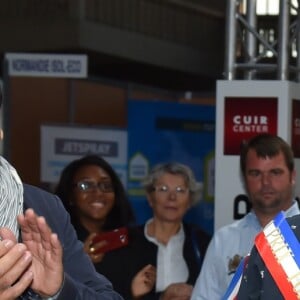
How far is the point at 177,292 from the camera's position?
18.1 ft

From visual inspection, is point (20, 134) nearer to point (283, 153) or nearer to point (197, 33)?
point (197, 33)

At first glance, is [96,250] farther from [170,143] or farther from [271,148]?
[170,143]

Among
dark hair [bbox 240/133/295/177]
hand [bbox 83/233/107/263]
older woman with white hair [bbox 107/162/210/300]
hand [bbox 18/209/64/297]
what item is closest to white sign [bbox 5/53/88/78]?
older woman with white hair [bbox 107/162/210/300]

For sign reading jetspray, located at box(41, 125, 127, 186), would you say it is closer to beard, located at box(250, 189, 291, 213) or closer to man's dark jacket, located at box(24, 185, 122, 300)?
beard, located at box(250, 189, 291, 213)

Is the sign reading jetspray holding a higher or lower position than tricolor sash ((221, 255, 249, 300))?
higher

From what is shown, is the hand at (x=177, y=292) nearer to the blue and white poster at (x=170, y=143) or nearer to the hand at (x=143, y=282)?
the hand at (x=143, y=282)

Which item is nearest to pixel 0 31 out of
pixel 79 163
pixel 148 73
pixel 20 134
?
pixel 20 134

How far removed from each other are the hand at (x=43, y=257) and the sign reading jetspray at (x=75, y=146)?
23.9 feet

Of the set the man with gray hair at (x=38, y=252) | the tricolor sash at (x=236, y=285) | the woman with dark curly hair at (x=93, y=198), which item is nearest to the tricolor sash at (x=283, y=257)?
the tricolor sash at (x=236, y=285)

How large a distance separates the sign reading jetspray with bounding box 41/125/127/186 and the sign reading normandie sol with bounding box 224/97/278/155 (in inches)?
136

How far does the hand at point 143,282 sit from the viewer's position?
18.4 feet

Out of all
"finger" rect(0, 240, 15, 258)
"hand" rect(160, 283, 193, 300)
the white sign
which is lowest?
"hand" rect(160, 283, 193, 300)

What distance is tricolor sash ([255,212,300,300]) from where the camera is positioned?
88.9 inches

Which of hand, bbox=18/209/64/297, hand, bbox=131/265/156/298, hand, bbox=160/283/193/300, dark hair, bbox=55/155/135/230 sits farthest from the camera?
dark hair, bbox=55/155/135/230
